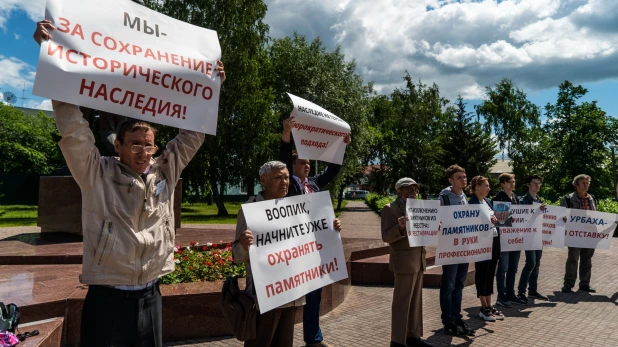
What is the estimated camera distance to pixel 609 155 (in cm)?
4112

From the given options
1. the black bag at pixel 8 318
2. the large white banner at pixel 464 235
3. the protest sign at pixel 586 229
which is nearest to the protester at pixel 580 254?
the protest sign at pixel 586 229

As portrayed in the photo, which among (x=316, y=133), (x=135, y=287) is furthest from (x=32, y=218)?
(x=135, y=287)

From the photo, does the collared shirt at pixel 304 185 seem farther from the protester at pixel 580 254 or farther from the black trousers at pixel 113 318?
the protester at pixel 580 254

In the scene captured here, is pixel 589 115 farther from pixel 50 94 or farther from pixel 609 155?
pixel 50 94

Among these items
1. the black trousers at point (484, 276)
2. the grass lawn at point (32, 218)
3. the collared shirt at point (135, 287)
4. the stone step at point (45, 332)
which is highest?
the collared shirt at point (135, 287)

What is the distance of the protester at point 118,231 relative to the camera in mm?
2459

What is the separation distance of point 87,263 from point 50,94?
2.95ft

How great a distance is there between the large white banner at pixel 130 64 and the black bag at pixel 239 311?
45.7 inches

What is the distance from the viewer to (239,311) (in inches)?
130

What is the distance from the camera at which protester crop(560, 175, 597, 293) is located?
27.0 ft

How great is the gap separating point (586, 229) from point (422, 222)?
4.91 metres

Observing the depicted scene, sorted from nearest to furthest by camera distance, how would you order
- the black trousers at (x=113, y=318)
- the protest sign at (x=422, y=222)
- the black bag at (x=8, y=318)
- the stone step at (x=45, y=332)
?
the black trousers at (x=113, y=318) → the black bag at (x=8, y=318) → the stone step at (x=45, y=332) → the protest sign at (x=422, y=222)

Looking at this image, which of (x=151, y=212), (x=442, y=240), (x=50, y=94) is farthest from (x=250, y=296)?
(x=442, y=240)

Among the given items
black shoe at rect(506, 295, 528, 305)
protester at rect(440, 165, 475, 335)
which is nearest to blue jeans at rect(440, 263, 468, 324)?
protester at rect(440, 165, 475, 335)
